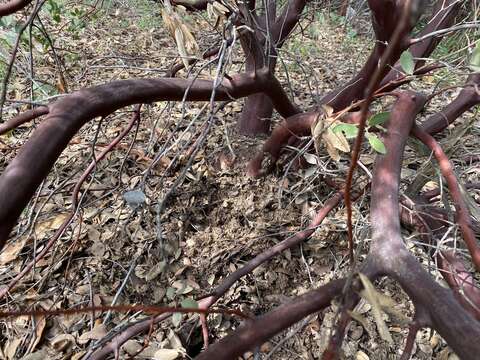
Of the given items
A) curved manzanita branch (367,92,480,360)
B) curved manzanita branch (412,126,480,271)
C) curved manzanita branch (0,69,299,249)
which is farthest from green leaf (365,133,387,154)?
curved manzanita branch (0,69,299,249)

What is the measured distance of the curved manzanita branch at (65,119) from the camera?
0.56 meters

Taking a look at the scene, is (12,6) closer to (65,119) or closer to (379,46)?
(65,119)

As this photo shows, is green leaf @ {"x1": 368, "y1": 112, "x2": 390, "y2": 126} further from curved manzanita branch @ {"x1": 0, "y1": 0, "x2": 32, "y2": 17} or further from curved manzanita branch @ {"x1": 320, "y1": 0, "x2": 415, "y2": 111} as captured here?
curved manzanita branch @ {"x1": 0, "y1": 0, "x2": 32, "y2": 17}

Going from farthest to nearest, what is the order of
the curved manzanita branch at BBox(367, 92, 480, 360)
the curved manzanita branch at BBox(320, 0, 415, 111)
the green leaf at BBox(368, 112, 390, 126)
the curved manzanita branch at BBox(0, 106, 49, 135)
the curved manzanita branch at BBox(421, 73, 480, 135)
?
the curved manzanita branch at BBox(421, 73, 480, 135), the curved manzanita branch at BBox(320, 0, 415, 111), the green leaf at BBox(368, 112, 390, 126), the curved manzanita branch at BBox(0, 106, 49, 135), the curved manzanita branch at BBox(367, 92, 480, 360)

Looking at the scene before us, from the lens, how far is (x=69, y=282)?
1.24 m

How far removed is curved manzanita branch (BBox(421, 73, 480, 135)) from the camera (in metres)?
1.25

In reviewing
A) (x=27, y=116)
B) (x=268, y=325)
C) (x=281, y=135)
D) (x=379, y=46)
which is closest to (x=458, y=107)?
(x=379, y=46)

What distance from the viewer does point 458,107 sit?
4.31ft

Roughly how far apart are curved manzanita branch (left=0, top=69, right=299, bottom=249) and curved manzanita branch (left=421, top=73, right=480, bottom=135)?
738mm

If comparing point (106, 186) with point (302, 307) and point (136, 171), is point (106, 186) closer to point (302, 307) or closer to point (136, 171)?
point (136, 171)

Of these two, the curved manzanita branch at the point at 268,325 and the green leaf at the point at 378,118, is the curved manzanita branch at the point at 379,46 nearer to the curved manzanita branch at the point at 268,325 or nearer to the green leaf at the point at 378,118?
the green leaf at the point at 378,118

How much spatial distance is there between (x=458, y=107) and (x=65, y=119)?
1.18 meters

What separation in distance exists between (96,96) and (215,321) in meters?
0.73

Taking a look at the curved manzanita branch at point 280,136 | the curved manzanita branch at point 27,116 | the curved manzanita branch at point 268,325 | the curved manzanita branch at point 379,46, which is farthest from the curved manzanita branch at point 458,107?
the curved manzanita branch at point 27,116
